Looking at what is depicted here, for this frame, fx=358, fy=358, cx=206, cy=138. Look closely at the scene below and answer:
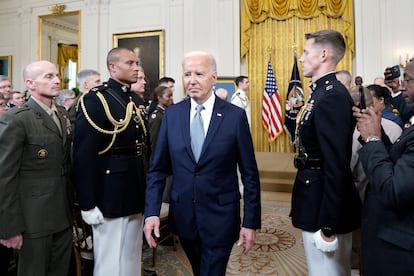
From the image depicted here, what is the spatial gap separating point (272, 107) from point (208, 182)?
23.2 feet

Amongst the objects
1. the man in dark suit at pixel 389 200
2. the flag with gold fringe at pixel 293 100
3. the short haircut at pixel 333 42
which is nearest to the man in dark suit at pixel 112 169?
the short haircut at pixel 333 42

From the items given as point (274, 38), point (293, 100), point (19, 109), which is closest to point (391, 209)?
point (19, 109)

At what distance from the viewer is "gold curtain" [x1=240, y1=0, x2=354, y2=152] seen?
8.66m

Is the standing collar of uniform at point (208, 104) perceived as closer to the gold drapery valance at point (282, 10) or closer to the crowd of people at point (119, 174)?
the crowd of people at point (119, 174)

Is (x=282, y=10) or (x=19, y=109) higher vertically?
(x=282, y=10)

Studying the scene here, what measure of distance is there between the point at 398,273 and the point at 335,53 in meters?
1.14

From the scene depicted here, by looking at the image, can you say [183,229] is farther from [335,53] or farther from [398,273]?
[335,53]

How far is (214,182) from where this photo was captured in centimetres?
185

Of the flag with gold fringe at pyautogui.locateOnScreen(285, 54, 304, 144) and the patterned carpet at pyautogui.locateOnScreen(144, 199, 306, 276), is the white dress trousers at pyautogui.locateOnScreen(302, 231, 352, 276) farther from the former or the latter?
the flag with gold fringe at pyautogui.locateOnScreen(285, 54, 304, 144)

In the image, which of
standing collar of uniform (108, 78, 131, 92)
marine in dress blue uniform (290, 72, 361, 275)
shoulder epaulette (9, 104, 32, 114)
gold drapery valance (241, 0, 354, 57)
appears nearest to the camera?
marine in dress blue uniform (290, 72, 361, 275)

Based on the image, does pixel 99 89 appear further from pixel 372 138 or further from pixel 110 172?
pixel 372 138

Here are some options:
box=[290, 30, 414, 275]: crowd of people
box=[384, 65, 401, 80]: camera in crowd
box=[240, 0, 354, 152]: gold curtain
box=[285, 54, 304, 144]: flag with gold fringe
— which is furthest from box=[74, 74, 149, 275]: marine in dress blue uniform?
box=[240, 0, 354, 152]: gold curtain

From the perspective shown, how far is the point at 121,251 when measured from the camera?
7.79 ft

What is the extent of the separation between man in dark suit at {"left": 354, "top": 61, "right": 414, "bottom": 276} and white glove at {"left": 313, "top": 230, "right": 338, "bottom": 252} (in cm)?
16
